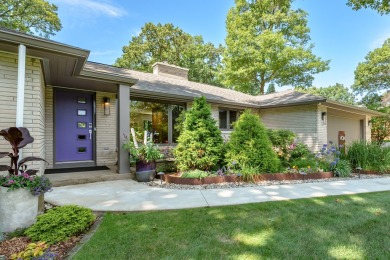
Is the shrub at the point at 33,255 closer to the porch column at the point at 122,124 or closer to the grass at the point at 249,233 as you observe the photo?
the grass at the point at 249,233

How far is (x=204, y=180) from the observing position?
535cm

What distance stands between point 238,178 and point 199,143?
1.33m

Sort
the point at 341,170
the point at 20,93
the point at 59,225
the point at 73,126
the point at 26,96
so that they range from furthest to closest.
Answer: the point at 73,126 → the point at 341,170 → the point at 26,96 → the point at 20,93 → the point at 59,225

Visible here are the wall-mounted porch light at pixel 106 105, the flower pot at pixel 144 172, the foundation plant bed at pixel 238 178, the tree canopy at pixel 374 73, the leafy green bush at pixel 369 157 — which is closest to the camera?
the foundation plant bed at pixel 238 178

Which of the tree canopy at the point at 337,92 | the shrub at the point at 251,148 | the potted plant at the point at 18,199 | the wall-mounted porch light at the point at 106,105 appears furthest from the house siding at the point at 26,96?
the tree canopy at the point at 337,92

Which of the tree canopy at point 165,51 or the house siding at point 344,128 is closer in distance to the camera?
the house siding at point 344,128

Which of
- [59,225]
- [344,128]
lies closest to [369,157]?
[344,128]

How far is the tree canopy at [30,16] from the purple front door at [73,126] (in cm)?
1113

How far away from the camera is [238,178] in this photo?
5.58 metres

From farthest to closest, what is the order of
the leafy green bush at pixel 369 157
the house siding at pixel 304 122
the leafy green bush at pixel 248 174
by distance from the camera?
the house siding at pixel 304 122 → the leafy green bush at pixel 369 157 → the leafy green bush at pixel 248 174

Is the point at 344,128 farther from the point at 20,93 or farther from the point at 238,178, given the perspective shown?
the point at 20,93

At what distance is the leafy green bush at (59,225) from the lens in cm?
247

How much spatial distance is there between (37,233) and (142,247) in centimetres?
125

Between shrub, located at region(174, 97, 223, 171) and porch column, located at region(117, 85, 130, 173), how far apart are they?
1418mm
